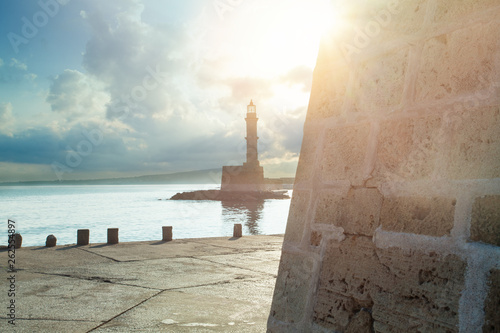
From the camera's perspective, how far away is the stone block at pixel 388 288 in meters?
1.51

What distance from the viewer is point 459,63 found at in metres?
1.60

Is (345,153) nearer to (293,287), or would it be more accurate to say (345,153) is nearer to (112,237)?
(293,287)

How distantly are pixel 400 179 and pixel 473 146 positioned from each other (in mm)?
323

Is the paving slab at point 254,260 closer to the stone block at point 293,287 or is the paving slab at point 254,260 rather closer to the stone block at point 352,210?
the stone block at point 293,287

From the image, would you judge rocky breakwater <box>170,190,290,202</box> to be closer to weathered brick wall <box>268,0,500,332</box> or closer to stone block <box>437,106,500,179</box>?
weathered brick wall <box>268,0,500,332</box>

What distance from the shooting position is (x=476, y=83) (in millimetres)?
1541

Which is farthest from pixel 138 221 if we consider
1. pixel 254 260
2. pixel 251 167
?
pixel 254 260

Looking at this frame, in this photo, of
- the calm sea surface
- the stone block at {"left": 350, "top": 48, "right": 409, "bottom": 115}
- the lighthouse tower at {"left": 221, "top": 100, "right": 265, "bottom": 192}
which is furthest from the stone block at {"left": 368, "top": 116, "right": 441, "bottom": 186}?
the lighthouse tower at {"left": 221, "top": 100, "right": 265, "bottom": 192}

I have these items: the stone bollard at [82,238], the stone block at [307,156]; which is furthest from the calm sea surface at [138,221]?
the stone block at [307,156]

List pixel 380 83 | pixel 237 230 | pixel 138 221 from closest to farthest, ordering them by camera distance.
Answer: pixel 380 83, pixel 237 230, pixel 138 221

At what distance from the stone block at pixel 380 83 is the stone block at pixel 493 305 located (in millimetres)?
808

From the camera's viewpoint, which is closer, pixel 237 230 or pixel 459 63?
pixel 459 63

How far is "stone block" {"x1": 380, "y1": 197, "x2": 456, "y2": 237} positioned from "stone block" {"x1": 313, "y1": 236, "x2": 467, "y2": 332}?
95mm

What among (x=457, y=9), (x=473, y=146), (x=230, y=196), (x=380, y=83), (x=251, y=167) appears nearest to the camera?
(x=473, y=146)
